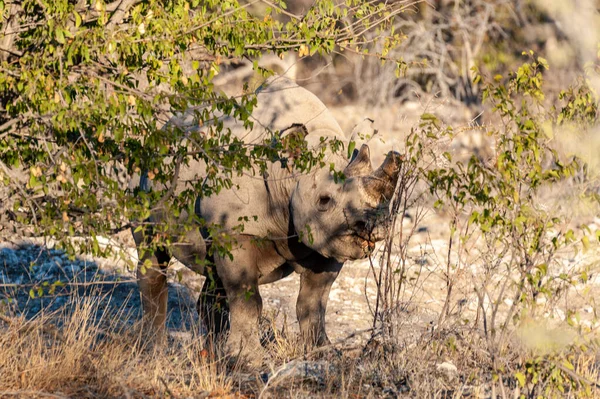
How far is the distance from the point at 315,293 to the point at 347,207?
3.64 feet

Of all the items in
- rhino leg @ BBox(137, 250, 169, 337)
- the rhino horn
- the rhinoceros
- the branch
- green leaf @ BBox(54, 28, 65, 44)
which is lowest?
rhino leg @ BBox(137, 250, 169, 337)

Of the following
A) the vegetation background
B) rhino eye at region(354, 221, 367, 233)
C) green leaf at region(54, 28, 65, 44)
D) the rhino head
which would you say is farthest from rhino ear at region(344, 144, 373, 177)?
green leaf at region(54, 28, 65, 44)

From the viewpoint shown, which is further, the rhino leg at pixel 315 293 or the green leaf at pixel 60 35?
the rhino leg at pixel 315 293

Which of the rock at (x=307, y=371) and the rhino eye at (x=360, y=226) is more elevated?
the rhino eye at (x=360, y=226)

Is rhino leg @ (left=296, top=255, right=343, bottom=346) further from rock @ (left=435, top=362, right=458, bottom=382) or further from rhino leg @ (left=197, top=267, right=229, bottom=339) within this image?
rock @ (left=435, top=362, right=458, bottom=382)

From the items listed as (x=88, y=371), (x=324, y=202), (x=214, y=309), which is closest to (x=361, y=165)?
(x=324, y=202)

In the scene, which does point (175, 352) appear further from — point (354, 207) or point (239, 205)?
point (354, 207)

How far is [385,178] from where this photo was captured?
21.9 ft

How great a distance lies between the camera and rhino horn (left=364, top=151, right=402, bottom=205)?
660 centimetres

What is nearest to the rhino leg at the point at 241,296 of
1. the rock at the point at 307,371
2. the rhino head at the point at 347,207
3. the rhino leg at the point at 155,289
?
the rhino head at the point at 347,207

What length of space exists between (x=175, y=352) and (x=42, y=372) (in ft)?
4.36

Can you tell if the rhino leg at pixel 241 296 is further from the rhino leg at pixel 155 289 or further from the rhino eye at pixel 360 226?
the rhino leg at pixel 155 289

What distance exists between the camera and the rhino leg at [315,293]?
7.75 meters

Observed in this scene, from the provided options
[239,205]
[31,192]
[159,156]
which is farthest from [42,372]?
[239,205]
